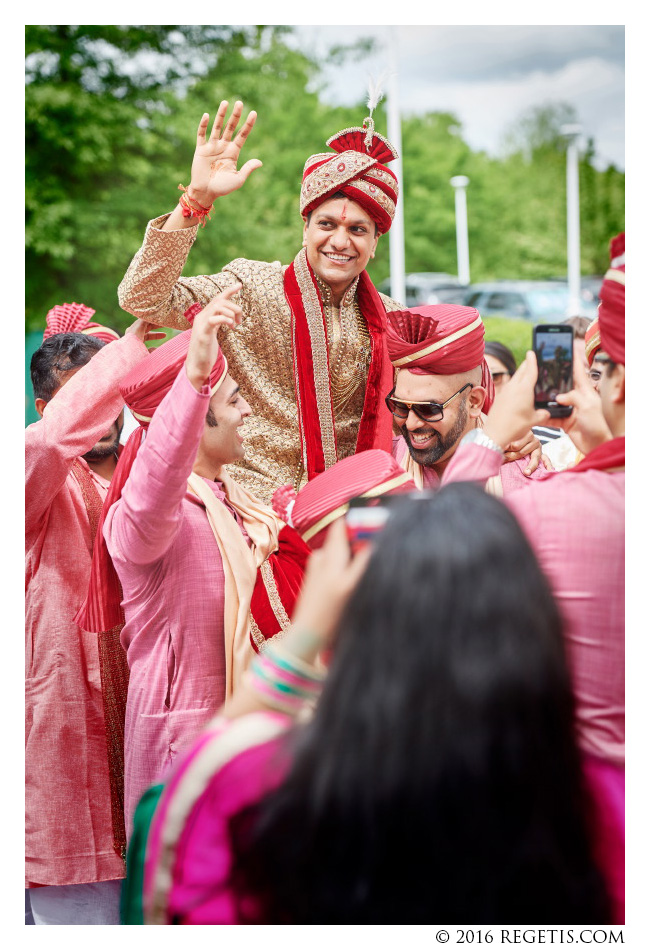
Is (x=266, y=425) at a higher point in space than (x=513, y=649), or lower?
higher

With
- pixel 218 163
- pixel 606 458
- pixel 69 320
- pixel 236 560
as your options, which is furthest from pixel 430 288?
pixel 606 458

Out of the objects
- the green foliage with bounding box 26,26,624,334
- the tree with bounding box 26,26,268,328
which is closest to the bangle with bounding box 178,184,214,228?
the green foliage with bounding box 26,26,624,334

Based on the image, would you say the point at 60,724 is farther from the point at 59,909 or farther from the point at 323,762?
the point at 323,762

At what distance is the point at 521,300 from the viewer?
1384 cm

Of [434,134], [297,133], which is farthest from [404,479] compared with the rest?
[434,134]

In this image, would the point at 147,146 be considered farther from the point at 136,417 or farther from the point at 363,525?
the point at 363,525

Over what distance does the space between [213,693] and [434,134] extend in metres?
21.2

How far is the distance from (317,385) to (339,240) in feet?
1.40

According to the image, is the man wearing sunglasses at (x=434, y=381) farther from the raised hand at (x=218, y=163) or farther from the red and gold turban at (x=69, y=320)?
the red and gold turban at (x=69, y=320)

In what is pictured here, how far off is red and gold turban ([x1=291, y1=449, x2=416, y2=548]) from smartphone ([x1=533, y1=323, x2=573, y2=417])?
38 centimetres

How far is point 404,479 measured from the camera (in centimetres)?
227

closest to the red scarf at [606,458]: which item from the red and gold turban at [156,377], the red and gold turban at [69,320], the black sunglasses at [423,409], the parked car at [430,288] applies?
the black sunglasses at [423,409]

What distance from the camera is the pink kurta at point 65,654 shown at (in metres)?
2.84

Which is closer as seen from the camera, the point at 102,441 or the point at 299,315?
the point at 299,315
